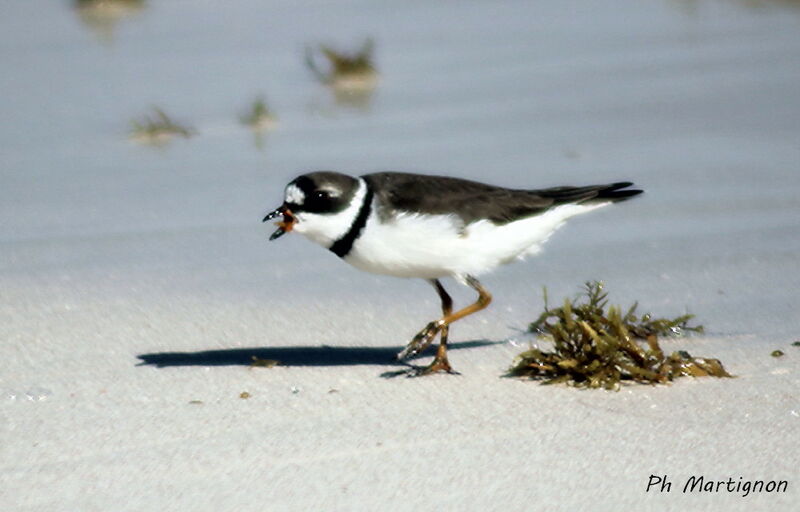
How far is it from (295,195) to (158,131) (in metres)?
4.06

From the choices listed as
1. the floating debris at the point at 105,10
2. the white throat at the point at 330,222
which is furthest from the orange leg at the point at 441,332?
the floating debris at the point at 105,10

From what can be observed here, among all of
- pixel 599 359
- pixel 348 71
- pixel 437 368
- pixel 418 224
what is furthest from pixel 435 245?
pixel 348 71

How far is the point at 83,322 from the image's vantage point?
610 cm

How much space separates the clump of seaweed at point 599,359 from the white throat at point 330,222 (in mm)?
827

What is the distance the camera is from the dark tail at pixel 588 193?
5855 mm

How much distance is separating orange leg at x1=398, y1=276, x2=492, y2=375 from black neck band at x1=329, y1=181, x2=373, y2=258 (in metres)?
0.48

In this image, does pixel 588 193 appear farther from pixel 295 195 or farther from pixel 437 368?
pixel 295 195

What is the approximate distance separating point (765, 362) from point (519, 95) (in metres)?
4.92

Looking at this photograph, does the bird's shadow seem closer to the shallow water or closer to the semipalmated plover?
the semipalmated plover

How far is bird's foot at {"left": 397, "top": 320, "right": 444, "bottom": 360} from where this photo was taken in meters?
5.64

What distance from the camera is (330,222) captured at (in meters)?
5.39

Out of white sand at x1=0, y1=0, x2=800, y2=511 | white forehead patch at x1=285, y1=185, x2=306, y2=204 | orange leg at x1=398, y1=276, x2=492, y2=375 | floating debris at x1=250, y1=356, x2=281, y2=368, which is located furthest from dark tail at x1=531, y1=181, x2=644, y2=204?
floating debris at x1=250, y1=356, x2=281, y2=368

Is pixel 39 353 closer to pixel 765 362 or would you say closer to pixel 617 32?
pixel 765 362

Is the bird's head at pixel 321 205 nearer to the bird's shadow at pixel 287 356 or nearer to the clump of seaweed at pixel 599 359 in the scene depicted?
the bird's shadow at pixel 287 356
